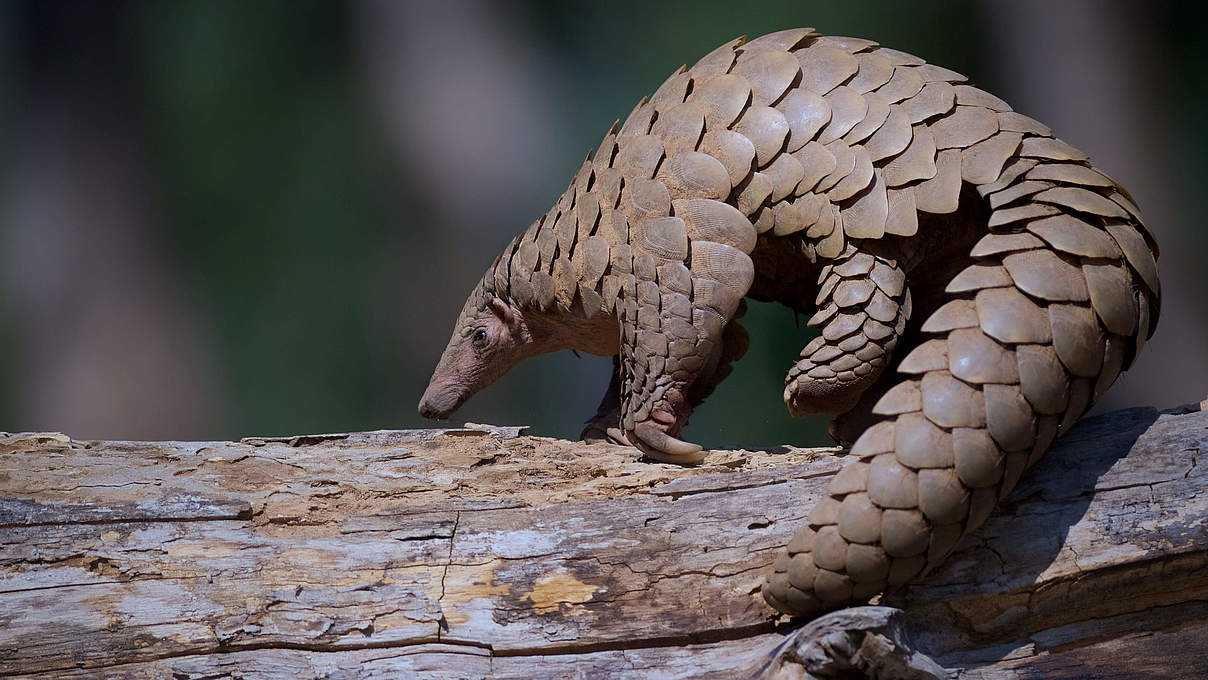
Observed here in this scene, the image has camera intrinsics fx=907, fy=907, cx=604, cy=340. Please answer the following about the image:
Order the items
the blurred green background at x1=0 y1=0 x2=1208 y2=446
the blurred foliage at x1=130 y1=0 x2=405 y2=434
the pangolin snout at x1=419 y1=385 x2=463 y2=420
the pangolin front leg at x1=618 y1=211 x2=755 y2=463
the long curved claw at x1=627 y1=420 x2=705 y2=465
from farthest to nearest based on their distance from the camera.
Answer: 1. the blurred foliage at x1=130 y1=0 x2=405 y2=434
2. the blurred green background at x1=0 y1=0 x2=1208 y2=446
3. the pangolin snout at x1=419 y1=385 x2=463 y2=420
4. the long curved claw at x1=627 y1=420 x2=705 y2=465
5. the pangolin front leg at x1=618 y1=211 x2=755 y2=463

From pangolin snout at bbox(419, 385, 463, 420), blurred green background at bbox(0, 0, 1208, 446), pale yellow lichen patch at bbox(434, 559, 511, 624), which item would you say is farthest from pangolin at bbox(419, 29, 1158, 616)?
blurred green background at bbox(0, 0, 1208, 446)

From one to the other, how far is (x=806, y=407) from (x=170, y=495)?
4.92 ft

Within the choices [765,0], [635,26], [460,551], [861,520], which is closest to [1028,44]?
[765,0]

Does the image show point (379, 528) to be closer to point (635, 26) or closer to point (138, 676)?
point (138, 676)

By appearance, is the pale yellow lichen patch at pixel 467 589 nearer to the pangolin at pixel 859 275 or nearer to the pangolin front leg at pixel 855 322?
the pangolin at pixel 859 275

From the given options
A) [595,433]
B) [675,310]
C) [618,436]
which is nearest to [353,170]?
[595,433]

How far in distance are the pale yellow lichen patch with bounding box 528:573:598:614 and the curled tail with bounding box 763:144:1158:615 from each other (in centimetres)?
36

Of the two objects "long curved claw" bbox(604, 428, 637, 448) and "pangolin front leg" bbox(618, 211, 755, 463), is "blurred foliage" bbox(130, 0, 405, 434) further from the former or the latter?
"pangolin front leg" bbox(618, 211, 755, 463)

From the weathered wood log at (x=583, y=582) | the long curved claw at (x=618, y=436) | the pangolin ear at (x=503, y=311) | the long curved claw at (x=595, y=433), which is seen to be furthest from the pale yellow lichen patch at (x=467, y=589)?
the pangolin ear at (x=503, y=311)

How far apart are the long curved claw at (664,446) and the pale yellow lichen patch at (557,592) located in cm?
63

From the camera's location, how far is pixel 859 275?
2115 mm

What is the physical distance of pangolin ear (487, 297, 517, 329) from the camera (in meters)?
2.88

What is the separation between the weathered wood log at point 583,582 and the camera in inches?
68.5

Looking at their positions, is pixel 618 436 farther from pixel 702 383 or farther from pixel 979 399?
pixel 979 399
